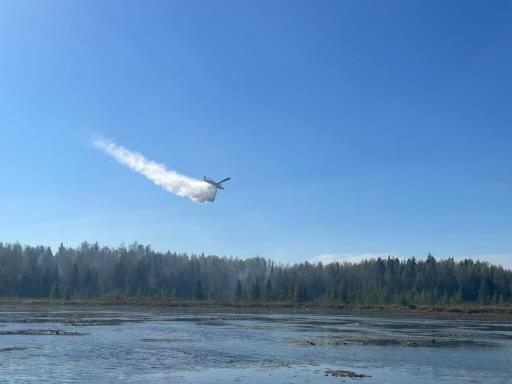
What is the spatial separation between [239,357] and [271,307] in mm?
111849

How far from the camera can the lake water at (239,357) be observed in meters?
33.8

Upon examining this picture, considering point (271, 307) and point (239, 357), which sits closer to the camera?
point (239, 357)

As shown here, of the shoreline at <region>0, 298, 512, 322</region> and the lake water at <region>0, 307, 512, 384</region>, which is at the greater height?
the shoreline at <region>0, 298, 512, 322</region>

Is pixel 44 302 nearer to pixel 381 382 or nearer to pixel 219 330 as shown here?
pixel 219 330

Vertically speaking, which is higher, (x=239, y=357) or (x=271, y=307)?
(x=271, y=307)

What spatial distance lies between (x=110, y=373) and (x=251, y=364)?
897 centimetres

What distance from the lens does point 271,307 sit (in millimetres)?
153625

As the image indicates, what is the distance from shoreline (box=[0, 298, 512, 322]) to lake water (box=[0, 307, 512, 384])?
70071 millimetres

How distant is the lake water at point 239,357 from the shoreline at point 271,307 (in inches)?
2759

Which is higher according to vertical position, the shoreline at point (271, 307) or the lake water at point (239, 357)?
the shoreline at point (271, 307)

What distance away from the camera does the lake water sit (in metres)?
33.8

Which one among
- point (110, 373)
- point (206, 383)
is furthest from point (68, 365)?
point (206, 383)

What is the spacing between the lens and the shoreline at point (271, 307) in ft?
439

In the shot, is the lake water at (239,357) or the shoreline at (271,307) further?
the shoreline at (271,307)
